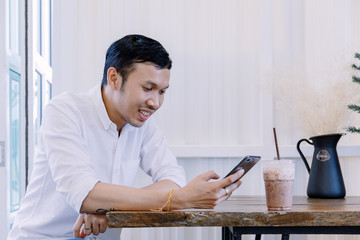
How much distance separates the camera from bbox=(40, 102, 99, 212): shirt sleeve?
4.54 ft

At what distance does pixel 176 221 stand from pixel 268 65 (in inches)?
61.8

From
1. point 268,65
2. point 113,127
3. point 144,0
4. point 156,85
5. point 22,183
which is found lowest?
point 22,183

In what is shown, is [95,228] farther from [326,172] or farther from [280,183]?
[326,172]

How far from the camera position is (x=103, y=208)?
4.45ft

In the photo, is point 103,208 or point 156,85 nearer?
point 103,208

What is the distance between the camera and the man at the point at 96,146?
1.42 metres

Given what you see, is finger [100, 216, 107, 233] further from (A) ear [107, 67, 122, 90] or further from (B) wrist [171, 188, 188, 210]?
(A) ear [107, 67, 122, 90]

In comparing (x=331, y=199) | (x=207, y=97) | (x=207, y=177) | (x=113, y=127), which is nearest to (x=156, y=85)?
(x=113, y=127)

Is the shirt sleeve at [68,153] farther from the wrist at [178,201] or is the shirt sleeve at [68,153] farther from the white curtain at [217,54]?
the white curtain at [217,54]

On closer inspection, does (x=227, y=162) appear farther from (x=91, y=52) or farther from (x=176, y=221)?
(x=176, y=221)

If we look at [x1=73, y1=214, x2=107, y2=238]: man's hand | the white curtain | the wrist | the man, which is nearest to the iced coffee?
the wrist

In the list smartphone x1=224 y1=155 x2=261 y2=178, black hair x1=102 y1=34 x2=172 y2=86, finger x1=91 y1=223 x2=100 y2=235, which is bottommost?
finger x1=91 y1=223 x2=100 y2=235

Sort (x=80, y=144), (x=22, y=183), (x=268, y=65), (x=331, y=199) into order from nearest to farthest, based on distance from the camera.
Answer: (x=80, y=144) < (x=331, y=199) < (x=268, y=65) < (x=22, y=183)

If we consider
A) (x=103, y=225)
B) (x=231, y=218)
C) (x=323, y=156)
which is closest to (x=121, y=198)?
(x=103, y=225)
